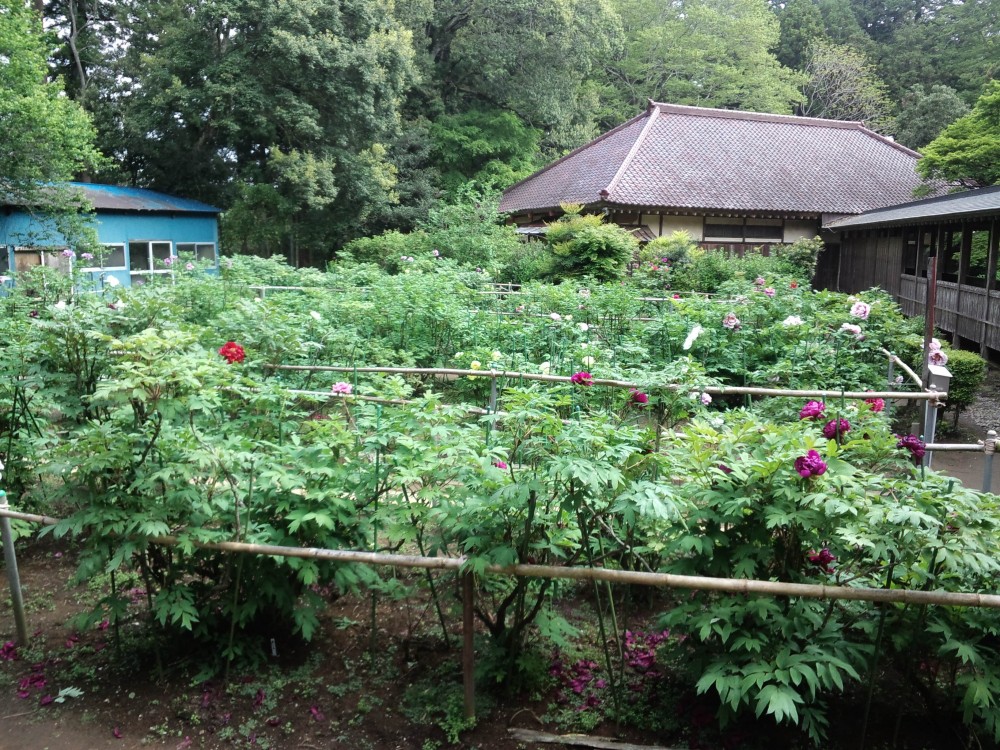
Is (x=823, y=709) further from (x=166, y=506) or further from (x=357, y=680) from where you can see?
(x=166, y=506)

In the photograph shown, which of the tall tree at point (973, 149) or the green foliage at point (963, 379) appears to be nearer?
the green foliage at point (963, 379)

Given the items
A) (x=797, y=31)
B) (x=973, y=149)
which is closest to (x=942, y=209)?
(x=973, y=149)

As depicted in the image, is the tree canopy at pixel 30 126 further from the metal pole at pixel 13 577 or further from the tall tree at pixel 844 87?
the tall tree at pixel 844 87

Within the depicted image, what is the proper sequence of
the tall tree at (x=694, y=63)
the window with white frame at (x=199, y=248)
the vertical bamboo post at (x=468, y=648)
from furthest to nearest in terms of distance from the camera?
the tall tree at (x=694, y=63) < the window with white frame at (x=199, y=248) < the vertical bamboo post at (x=468, y=648)

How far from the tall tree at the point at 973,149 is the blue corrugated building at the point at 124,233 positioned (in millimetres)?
16730

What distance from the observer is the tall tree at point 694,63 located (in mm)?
31641

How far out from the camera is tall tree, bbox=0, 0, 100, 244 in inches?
593

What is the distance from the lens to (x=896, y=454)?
11.1ft

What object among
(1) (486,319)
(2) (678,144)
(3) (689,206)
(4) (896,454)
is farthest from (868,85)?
(4) (896,454)

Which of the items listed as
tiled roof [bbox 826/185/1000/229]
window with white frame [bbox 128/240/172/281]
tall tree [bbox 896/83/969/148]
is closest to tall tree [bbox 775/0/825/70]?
tall tree [bbox 896/83/969/148]

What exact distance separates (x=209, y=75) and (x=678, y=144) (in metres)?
12.6

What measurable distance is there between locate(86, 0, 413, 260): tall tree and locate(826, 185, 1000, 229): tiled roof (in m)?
12.8

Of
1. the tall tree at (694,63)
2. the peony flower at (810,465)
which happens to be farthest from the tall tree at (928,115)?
the peony flower at (810,465)

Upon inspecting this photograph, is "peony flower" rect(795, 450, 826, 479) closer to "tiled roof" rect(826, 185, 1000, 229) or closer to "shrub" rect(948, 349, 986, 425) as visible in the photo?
"shrub" rect(948, 349, 986, 425)
